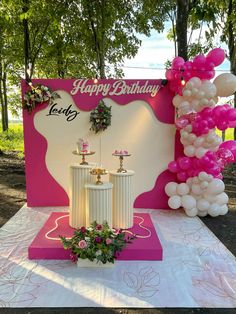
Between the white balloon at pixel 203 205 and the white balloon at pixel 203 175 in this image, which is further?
the white balloon at pixel 203 205

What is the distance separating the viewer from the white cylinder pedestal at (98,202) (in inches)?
123

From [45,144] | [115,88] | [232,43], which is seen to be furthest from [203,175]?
[232,43]

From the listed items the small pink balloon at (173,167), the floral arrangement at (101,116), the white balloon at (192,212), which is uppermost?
the floral arrangement at (101,116)

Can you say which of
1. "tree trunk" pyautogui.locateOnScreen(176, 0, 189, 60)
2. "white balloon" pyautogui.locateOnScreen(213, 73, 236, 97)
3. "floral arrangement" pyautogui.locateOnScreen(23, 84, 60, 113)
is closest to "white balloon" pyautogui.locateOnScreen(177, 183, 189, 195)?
"white balloon" pyautogui.locateOnScreen(213, 73, 236, 97)

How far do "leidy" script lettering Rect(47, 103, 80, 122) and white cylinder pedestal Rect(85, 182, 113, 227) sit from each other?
1.57m

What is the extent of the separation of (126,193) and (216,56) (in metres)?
2.06

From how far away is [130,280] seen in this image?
2.56 meters

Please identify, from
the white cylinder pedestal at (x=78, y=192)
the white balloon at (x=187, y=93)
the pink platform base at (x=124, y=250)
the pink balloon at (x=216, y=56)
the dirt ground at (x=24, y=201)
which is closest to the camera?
the dirt ground at (x=24, y=201)

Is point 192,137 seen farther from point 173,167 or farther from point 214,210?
point 214,210

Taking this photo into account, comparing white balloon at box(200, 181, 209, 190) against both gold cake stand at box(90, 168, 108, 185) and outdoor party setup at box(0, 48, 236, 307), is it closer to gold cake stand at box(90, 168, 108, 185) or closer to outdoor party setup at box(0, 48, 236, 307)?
outdoor party setup at box(0, 48, 236, 307)

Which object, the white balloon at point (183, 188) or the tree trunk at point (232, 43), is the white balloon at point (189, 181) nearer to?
the white balloon at point (183, 188)

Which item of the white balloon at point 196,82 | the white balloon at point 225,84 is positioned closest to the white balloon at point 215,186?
the white balloon at point 225,84

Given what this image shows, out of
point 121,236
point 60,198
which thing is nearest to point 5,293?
point 121,236

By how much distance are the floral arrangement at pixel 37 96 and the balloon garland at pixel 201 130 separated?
1.68 m
